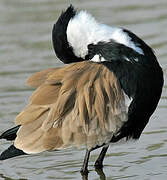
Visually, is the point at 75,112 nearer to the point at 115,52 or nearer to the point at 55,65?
the point at 115,52

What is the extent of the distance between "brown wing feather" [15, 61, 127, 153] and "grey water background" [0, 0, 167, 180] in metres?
0.43

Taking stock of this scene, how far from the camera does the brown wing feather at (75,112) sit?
788 cm

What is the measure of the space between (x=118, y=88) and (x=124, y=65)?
213 millimetres

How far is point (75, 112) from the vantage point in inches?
310

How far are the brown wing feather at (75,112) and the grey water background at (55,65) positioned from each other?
43 cm

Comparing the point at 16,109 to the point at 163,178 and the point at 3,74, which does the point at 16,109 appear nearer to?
the point at 3,74

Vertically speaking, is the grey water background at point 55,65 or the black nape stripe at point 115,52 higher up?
the black nape stripe at point 115,52

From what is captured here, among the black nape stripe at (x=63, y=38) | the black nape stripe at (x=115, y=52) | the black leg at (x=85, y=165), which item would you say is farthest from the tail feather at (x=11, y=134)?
the black nape stripe at (x=115, y=52)

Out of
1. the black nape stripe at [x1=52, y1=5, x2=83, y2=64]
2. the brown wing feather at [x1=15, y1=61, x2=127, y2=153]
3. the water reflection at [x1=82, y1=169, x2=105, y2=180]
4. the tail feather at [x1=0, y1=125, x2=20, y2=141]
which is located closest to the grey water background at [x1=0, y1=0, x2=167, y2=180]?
the water reflection at [x1=82, y1=169, x2=105, y2=180]

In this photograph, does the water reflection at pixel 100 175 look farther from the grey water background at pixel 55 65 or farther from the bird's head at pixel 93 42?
the bird's head at pixel 93 42

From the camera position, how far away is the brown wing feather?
310 inches

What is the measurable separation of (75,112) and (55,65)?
12.5ft

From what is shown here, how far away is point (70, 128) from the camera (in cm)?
791

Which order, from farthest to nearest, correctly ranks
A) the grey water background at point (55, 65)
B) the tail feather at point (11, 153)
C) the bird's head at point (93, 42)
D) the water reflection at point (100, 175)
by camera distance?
the grey water background at point (55, 65)
the water reflection at point (100, 175)
the tail feather at point (11, 153)
the bird's head at point (93, 42)
